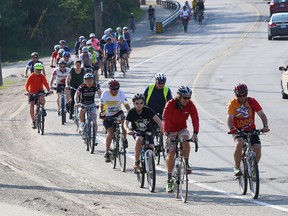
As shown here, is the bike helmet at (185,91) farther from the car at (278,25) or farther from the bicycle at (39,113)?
the car at (278,25)

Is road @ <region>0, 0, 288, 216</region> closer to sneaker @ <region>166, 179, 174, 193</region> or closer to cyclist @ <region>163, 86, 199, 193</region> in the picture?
sneaker @ <region>166, 179, 174, 193</region>

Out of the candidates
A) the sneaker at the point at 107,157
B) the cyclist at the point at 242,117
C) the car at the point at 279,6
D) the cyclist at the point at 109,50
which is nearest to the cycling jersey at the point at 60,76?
the sneaker at the point at 107,157

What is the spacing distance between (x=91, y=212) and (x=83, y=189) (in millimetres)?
2216

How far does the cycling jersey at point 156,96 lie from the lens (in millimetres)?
17688

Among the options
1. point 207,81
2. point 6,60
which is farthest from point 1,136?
point 6,60

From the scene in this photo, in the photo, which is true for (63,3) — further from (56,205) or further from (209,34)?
(56,205)

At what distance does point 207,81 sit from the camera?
37562mm

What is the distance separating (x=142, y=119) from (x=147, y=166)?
2.95ft

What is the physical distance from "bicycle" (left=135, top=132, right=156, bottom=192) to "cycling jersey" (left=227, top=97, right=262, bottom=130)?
1541 mm

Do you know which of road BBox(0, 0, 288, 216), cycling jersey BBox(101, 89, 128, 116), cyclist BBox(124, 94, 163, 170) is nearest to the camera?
road BBox(0, 0, 288, 216)

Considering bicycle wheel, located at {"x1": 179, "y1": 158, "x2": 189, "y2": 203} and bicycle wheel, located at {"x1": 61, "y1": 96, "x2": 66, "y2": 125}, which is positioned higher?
bicycle wheel, located at {"x1": 179, "y1": 158, "x2": 189, "y2": 203}

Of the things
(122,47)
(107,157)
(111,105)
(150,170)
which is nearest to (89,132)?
(107,157)

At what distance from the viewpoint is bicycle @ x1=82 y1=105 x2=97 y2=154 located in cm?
2018

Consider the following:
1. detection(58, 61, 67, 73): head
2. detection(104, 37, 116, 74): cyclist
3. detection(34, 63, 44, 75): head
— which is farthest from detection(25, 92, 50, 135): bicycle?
detection(104, 37, 116, 74): cyclist
